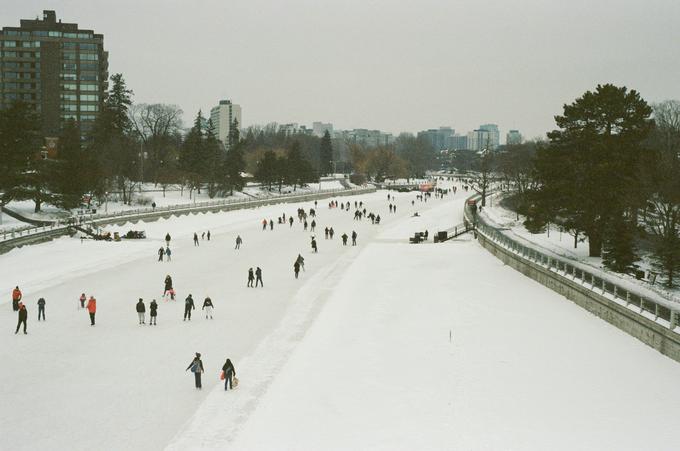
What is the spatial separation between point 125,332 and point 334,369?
328 inches

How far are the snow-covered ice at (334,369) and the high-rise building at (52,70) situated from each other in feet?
263

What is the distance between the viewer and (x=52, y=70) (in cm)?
10294

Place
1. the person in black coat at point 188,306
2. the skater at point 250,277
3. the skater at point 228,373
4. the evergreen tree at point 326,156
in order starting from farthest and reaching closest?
the evergreen tree at point 326,156
the skater at point 250,277
the person in black coat at point 188,306
the skater at point 228,373

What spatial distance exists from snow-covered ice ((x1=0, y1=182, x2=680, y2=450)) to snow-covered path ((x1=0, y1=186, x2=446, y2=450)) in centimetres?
8

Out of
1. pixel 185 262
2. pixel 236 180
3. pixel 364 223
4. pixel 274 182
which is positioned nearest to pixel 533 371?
pixel 185 262

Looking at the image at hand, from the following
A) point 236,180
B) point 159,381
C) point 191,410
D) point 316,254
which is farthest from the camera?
point 236,180

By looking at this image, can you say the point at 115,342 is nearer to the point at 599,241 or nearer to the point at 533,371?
the point at 533,371

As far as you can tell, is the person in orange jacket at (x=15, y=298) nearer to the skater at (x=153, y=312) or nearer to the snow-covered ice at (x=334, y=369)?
Answer: the snow-covered ice at (x=334, y=369)

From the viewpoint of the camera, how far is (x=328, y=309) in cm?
2609

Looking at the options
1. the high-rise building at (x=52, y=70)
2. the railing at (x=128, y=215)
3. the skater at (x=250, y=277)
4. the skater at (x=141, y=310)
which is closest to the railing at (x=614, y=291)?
the skater at (x=250, y=277)

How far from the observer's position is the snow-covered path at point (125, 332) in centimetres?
1436

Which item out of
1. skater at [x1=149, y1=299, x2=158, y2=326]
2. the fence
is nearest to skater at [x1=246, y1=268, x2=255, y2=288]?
skater at [x1=149, y1=299, x2=158, y2=326]

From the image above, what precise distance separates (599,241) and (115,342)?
27.3 metres

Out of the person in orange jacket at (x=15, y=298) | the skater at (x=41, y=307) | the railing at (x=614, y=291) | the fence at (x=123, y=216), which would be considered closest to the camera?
the railing at (x=614, y=291)
